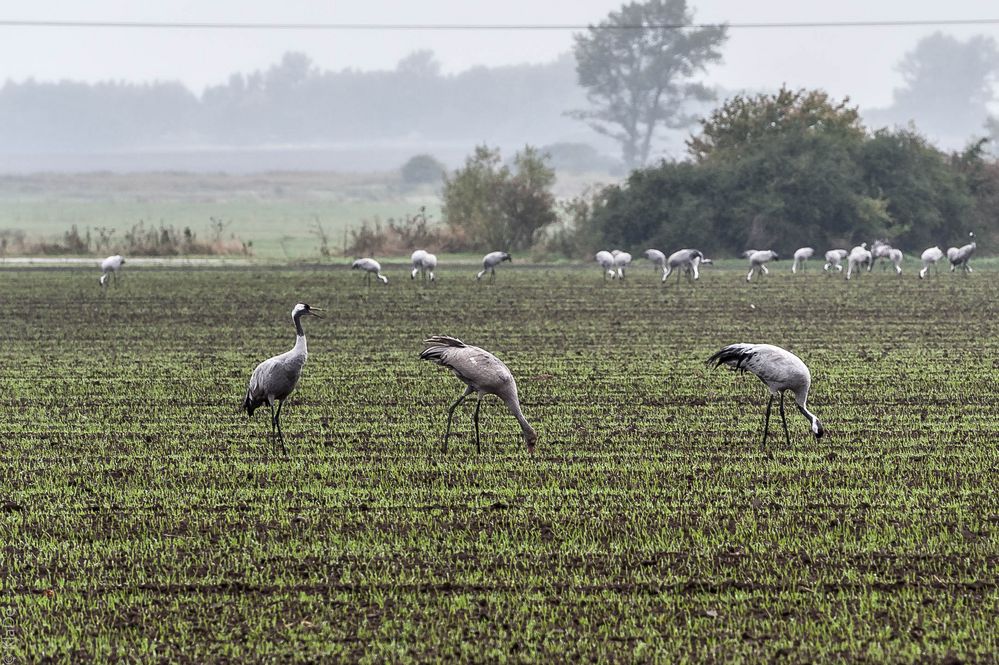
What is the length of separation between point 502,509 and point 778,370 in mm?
3784

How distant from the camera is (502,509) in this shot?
11.6 meters

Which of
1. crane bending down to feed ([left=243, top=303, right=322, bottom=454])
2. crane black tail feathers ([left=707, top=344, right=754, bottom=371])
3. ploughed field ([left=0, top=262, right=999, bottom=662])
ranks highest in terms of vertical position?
crane black tail feathers ([left=707, top=344, right=754, bottom=371])

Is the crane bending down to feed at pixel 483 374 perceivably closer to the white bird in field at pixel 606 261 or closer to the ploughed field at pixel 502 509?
the ploughed field at pixel 502 509

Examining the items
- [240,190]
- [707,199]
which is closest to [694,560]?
[707,199]

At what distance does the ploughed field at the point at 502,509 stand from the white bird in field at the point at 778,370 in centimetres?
38

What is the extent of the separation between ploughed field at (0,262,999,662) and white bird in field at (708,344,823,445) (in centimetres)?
38

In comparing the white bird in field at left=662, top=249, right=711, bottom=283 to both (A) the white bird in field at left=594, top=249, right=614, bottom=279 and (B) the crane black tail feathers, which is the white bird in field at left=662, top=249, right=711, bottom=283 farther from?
(B) the crane black tail feathers

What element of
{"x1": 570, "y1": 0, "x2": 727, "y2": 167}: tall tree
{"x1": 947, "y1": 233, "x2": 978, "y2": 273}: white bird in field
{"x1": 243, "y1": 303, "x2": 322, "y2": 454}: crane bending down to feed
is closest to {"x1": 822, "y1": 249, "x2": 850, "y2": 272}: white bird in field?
{"x1": 947, "y1": 233, "x2": 978, "y2": 273}: white bird in field

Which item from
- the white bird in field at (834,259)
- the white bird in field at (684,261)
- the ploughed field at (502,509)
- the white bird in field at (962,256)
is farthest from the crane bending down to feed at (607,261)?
the ploughed field at (502,509)

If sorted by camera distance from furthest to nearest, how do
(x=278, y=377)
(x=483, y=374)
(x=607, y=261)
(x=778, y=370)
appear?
(x=607, y=261), (x=778, y=370), (x=278, y=377), (x=483, y=374)

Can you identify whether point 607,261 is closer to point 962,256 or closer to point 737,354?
point 962,256

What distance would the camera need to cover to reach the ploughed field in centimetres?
883

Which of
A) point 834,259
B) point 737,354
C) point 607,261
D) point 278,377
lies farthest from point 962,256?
point 278,377

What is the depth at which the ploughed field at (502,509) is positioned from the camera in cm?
883
